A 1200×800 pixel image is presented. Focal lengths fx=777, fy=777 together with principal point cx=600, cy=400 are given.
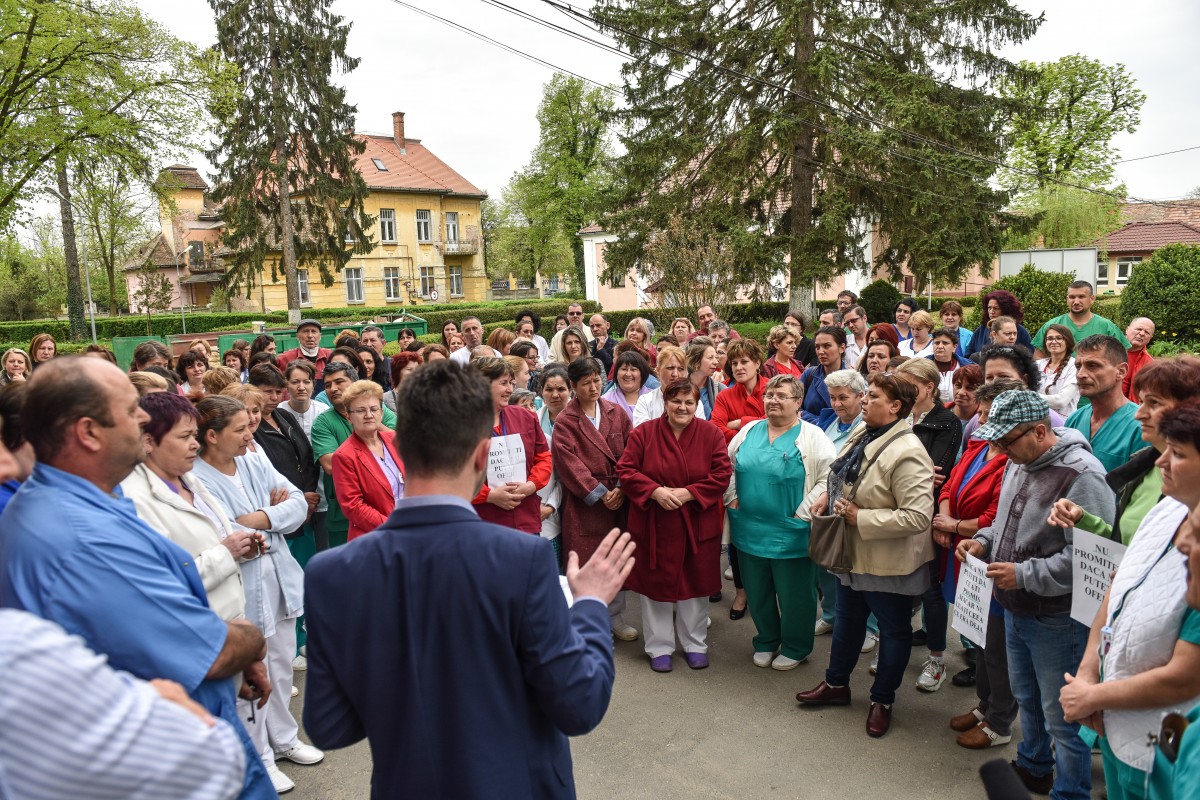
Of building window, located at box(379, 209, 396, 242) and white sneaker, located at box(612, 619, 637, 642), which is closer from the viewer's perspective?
white sneaker, located at box(612, 619, 637, 642)

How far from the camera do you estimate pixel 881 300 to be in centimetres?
2284

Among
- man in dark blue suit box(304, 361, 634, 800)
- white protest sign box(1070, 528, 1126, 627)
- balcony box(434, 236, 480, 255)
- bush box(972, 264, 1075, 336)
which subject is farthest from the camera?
balcony box(434, 236, 480, 255)

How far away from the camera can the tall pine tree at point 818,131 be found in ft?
67.6

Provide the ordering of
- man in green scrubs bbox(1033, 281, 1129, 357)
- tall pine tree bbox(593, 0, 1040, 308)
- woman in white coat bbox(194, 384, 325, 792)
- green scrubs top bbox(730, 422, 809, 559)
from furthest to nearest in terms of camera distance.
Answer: tall pine tree bbox(593, 0, 1040, 308), man in green scrubs bbox(1033, 281, 1129, 357), green scrubs top bbox(730, 422, 809, 559), woman in white coat bbox(194, 384, 325, 792)

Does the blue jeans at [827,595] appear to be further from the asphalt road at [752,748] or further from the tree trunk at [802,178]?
the tree trunk at [802,178]

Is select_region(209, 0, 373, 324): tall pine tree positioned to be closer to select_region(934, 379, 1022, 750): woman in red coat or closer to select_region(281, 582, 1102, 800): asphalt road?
select_region(281, 582, 1102, 800): asphalt road

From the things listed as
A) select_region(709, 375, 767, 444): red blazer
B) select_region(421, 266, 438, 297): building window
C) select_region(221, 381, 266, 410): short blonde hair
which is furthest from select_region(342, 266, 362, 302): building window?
select_region(221, 381, 266, 410): short blonde hair

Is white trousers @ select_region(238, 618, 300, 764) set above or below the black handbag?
below

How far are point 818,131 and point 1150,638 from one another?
852 inches

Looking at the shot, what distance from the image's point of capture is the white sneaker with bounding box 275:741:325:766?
4.41 m

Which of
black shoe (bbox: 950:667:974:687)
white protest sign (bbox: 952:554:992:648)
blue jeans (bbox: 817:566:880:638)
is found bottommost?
black shoe (bbox: 950:667:974:687)

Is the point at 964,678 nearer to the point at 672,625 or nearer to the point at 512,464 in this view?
the point at 672,625

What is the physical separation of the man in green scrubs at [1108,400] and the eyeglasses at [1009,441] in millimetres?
1389

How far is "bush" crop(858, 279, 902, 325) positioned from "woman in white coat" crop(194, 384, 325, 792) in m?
20.9
